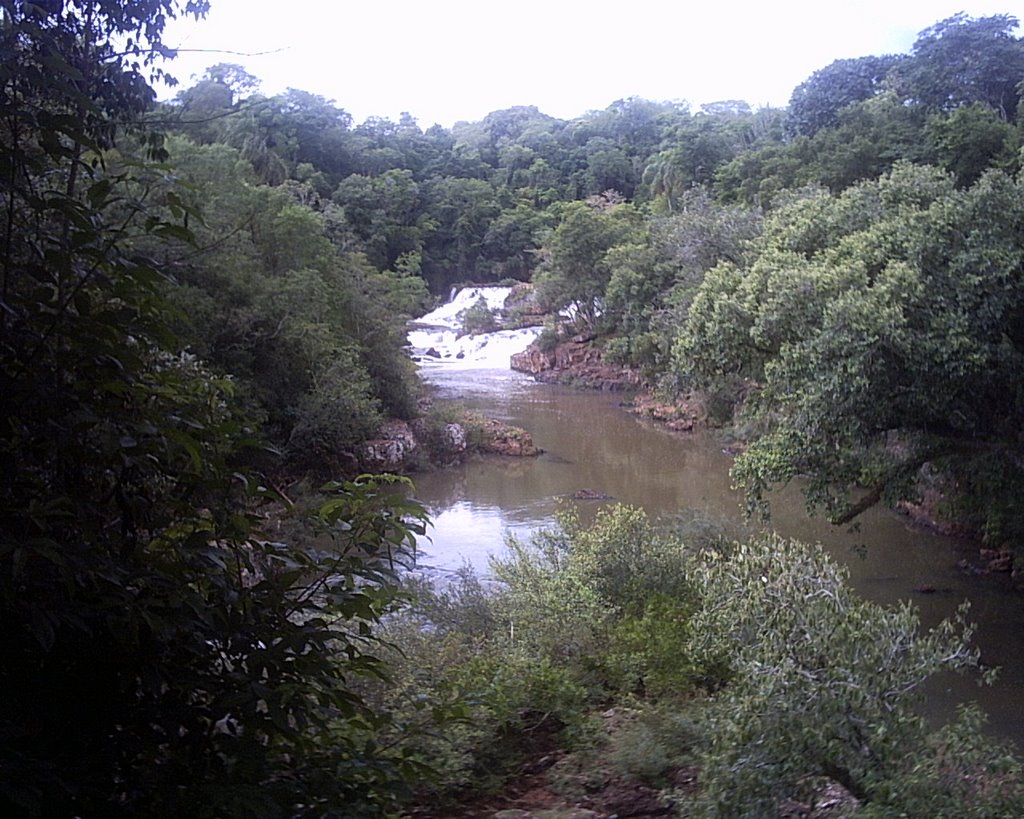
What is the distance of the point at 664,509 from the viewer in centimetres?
1505

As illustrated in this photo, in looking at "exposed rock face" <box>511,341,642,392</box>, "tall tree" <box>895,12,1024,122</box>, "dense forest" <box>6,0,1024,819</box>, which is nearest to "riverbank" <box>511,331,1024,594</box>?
"exposed rock face" <box>511,341,642,392</box>

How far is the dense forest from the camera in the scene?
1.88m

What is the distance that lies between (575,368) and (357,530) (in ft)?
102

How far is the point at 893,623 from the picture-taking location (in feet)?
13.9

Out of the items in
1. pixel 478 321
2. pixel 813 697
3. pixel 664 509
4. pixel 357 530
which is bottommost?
pixel 664 509

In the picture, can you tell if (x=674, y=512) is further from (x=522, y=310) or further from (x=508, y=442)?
(x=522, y=310)

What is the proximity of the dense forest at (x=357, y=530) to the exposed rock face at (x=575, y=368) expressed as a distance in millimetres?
11864

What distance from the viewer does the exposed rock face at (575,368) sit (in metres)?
31.3

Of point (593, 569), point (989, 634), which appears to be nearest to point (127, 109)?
point (593, 569)

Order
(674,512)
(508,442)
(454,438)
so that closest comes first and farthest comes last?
(674,512), (454,438), (508,442)

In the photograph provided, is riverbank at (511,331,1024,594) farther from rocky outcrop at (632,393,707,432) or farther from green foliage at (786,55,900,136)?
green foliage at (786,55,900,136)

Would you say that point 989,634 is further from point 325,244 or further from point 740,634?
point 325,244

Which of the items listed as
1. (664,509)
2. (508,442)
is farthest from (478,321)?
(664,509)

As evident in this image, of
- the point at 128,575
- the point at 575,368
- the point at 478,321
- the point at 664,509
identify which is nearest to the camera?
the point at 128,575
